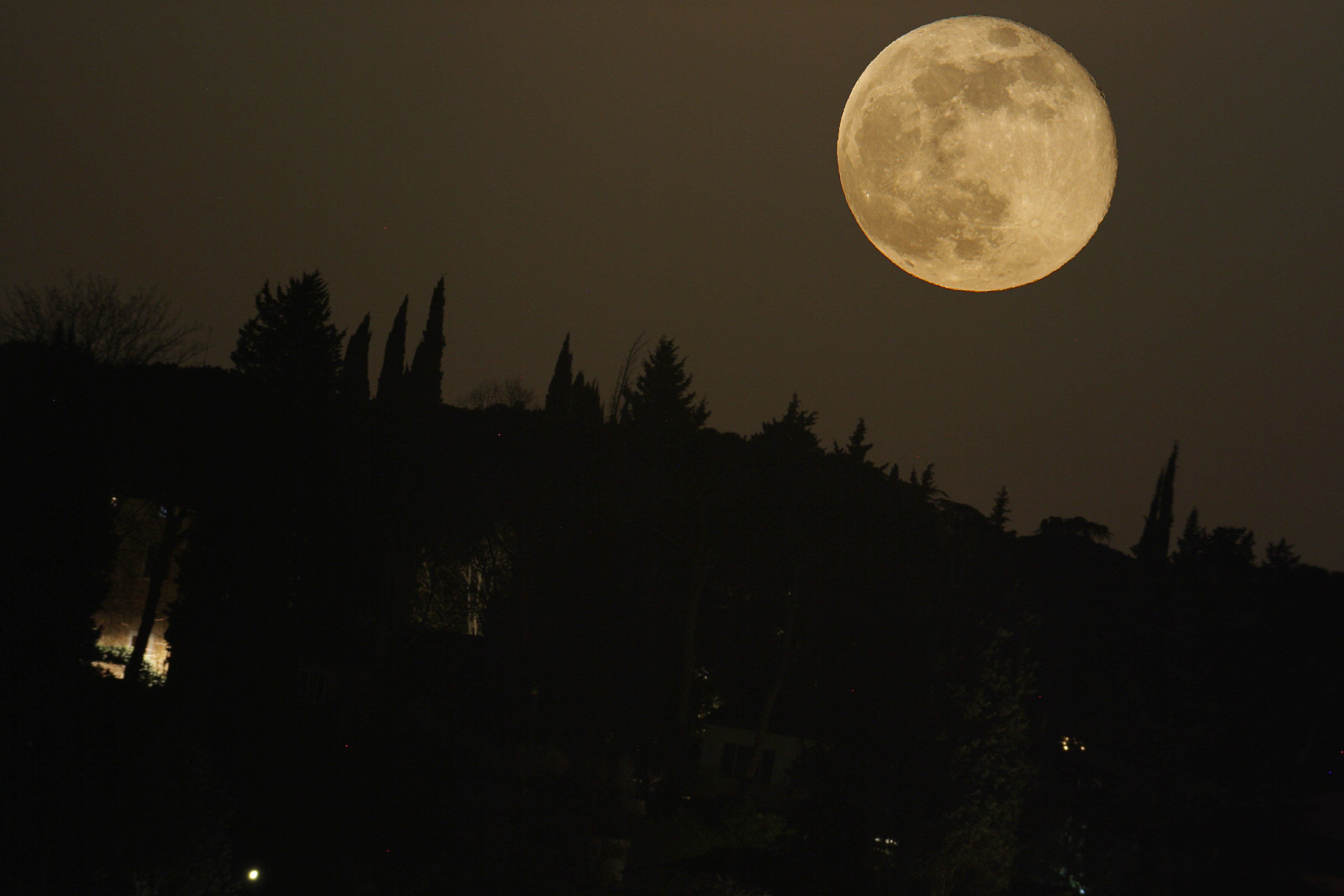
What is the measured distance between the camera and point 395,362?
107 ft

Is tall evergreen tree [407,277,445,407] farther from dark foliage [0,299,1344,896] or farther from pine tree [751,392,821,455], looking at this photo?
pine tree [751,392,821,455]

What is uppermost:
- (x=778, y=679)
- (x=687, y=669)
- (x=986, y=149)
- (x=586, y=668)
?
(x=986, y=149)

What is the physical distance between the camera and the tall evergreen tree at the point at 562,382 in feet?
118

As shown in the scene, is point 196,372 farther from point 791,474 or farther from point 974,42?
point 974,42

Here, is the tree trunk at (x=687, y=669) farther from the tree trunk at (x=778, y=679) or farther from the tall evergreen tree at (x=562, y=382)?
the tall evergreen tree at (x=562, y=382)

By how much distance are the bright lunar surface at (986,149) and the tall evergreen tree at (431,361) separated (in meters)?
21.5

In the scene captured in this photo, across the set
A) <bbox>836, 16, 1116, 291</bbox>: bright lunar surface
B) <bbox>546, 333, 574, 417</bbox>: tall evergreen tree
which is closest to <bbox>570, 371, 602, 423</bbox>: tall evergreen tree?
<bbox>546, 333, 574, 417</bbox>: tall evergreen tree

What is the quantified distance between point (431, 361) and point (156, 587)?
461 inches

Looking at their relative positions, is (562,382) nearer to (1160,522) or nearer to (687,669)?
(687,669)

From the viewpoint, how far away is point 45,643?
14977 mm

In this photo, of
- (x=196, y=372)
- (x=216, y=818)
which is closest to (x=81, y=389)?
(x=216, y=818)

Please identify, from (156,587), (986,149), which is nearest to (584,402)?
(156,587)

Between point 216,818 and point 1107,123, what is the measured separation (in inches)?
654

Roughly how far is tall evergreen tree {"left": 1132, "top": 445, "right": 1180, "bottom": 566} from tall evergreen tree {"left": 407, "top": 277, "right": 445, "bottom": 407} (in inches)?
1160
